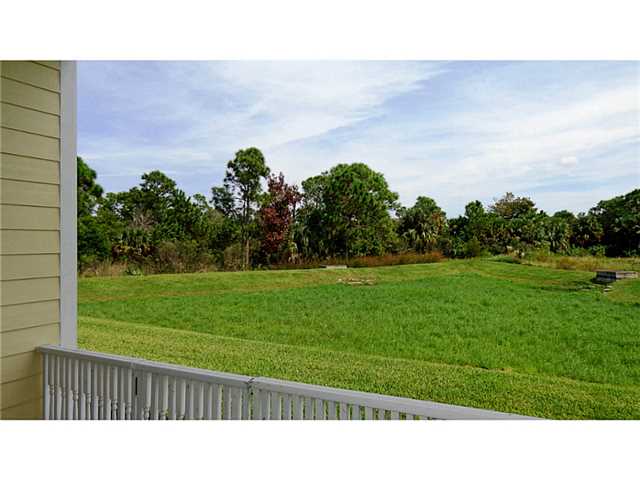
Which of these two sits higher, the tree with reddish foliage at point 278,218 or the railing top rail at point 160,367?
the tree with reddish foliage at point 278,218

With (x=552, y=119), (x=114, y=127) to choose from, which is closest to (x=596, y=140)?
(x=552, y=119)

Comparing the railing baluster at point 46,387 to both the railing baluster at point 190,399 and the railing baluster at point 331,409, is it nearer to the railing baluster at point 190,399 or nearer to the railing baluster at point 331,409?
the railing baluster at point 190,399

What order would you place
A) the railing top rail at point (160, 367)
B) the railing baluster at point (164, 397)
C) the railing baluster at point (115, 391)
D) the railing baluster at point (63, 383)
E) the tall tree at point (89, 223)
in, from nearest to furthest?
the railing top rail at point (160, 367) → the railing baluster at point (164, 397) → the railing baluster at point (115, 391) → the railing baluster at point (63, 383) → the tall tree at point (89, 223)

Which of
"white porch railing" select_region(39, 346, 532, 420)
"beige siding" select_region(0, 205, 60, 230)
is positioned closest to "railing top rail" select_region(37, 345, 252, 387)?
"white porch railing" select_region(39, 346, 532, 420)

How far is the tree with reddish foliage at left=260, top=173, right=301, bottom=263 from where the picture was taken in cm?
711

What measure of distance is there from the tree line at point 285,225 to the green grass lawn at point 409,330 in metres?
0.31

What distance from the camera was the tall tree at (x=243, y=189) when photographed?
23.8 ft

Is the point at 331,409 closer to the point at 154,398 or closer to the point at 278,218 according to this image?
the point at 154,398

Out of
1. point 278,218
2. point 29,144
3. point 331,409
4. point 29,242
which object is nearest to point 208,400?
point 331,409

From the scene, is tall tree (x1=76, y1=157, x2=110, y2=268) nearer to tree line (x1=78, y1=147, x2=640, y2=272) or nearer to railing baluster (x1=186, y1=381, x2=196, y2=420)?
tree line (x1=78, y1=147, x2=640, y2=272)

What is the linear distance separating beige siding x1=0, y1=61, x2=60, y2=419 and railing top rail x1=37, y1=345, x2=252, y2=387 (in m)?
0.11

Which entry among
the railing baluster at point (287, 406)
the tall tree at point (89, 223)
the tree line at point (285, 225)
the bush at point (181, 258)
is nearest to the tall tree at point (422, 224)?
the tree line at point (285, 225)
